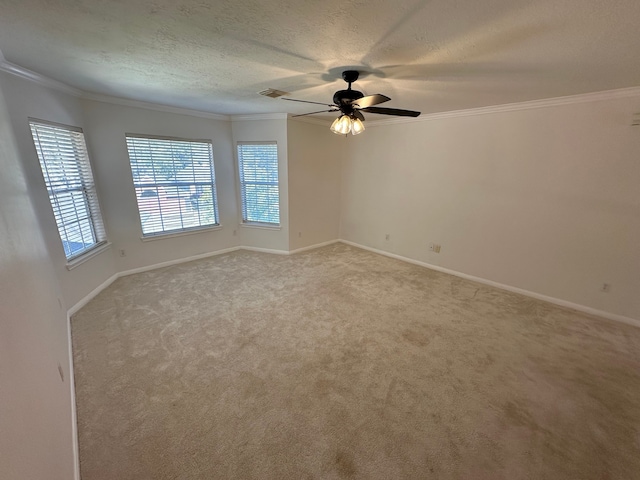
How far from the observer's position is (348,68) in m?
2.10

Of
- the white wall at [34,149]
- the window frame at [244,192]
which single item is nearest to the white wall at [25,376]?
the white wall at [34,149]

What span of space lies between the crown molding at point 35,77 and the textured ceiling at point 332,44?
Result: 0.11 metres

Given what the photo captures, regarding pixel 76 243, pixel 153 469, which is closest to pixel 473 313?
pixel 153 469

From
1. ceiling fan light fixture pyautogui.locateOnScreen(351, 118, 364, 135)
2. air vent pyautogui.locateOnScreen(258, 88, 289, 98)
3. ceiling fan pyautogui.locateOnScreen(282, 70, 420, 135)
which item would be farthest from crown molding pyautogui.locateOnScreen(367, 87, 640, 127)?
air vent pyautogui.locateOnScreen(258, 88, 289, 98)

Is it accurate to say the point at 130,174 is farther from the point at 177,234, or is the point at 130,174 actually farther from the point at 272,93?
the point at 272,93

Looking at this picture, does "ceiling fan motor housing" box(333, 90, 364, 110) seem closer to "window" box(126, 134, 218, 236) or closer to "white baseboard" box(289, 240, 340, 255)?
"window" box(126, 134, 218, 236)

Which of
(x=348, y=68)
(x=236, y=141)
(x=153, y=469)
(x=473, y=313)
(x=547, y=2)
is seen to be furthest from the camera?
(x=236, y=141)

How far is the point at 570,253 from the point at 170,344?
466 cm

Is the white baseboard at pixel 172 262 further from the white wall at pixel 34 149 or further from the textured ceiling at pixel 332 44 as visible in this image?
the textured ceiling at pixel 332 44

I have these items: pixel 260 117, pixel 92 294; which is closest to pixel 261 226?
pixel 260 117

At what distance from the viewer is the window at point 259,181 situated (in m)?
4.53

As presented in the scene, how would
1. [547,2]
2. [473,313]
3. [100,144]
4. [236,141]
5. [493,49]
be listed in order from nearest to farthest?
[547,2] → [493,49] → [473,313] → [100,144] → [236,141]

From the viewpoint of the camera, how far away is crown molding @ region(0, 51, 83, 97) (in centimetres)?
220

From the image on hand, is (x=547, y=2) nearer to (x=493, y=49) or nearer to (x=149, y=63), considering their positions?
(x=493, y=49)
